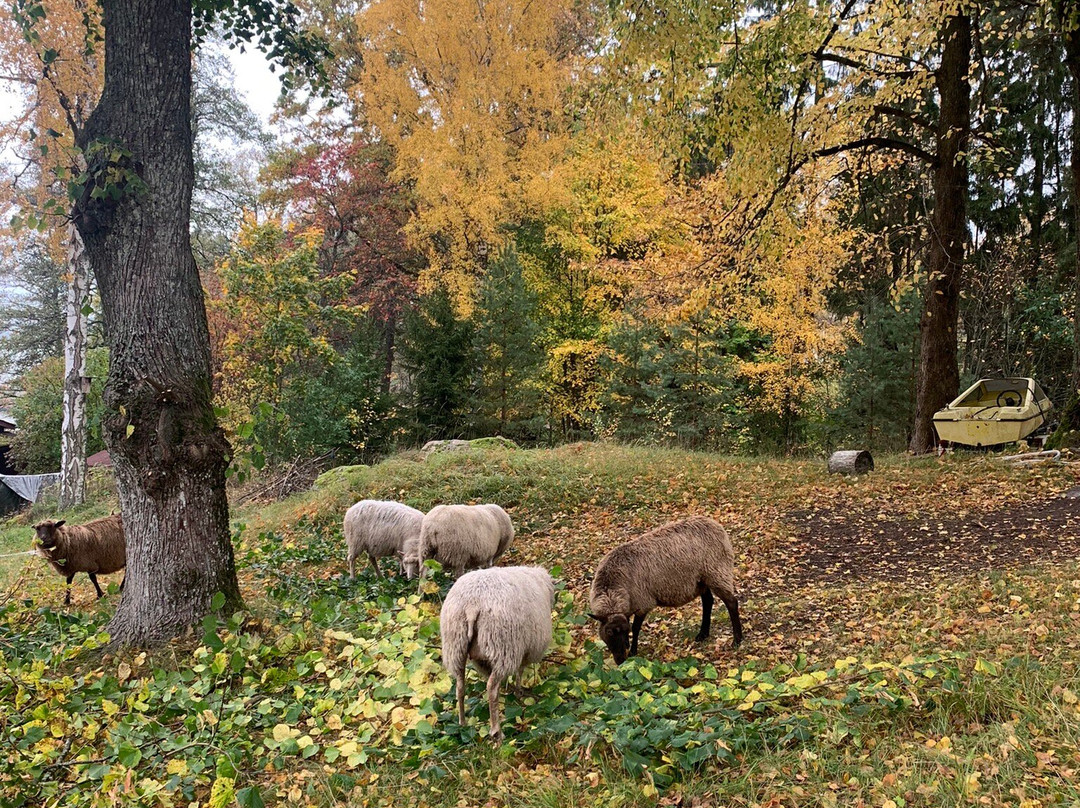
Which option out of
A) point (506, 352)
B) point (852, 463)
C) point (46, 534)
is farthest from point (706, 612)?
point (506, 352)

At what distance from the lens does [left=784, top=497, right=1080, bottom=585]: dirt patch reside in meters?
5.93

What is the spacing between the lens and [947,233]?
10508 mm

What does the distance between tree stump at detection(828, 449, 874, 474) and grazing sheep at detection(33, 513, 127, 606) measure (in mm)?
9816

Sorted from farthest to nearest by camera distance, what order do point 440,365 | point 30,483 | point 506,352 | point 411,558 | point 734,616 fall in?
1. point 30,483
2. point 440,365
3. point 506,352
4. point 411,558
5. point 734,616

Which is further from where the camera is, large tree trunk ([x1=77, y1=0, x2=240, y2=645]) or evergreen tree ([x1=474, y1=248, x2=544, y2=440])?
evergreen tree ([x1=474, y1=248, x2=544, y2=440])

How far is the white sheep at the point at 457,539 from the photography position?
6160 mm

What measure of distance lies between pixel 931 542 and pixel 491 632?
5292 millimetres

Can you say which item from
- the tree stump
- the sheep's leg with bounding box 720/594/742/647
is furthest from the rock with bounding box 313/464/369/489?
the tree stump

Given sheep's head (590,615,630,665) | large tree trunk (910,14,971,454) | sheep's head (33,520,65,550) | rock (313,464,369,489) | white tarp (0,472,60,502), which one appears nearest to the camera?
sheep's head (590,615,630,665)

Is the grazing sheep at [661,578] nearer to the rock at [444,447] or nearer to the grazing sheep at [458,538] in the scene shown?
the grazing sheep at [458,538]

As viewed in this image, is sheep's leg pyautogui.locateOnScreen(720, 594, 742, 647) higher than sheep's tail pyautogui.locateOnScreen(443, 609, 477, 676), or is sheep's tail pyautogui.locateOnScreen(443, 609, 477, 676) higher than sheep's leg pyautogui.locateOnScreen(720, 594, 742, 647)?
sheep's tail pyautogui.locateOnScreen(443, 609, 477, 676)

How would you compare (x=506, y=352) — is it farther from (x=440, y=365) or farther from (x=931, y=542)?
(x=931, y=542)

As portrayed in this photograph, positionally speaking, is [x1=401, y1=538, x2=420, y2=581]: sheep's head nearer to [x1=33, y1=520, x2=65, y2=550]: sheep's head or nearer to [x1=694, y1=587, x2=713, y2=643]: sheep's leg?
[x1=694, y1=587, x2=713, y2=643]: sheep's leg

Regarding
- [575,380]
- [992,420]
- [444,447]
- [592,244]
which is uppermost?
[592,244]
